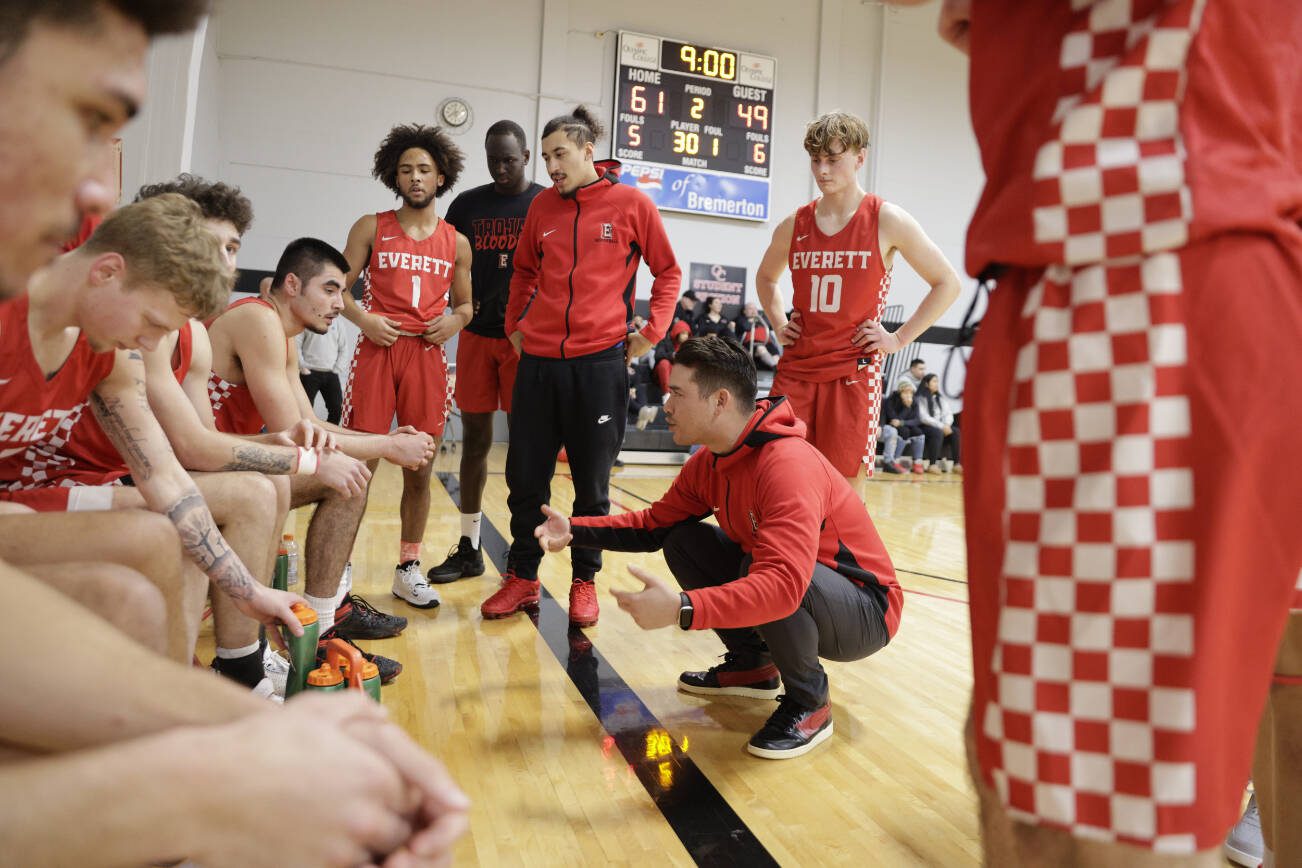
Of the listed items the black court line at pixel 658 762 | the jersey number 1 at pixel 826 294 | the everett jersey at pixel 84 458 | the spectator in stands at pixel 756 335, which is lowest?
the black court line at pixel 658 762

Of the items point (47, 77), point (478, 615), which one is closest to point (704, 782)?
point (478, 615)

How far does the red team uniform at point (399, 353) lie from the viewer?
3.96 meters

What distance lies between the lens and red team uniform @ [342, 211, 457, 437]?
13.0 feet

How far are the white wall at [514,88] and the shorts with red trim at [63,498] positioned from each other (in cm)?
712

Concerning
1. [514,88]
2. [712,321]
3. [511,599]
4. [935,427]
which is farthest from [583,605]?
[514,88]

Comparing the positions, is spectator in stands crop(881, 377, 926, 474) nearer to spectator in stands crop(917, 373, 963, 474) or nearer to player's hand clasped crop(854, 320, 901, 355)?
spectator in stands crop(917, 373, 963, 474)

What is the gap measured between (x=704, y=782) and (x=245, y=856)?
171cm

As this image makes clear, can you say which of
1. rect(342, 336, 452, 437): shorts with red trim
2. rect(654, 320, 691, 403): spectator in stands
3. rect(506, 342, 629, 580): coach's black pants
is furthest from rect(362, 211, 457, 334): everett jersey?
rect(654, 320, 691, 403): spectator in stands

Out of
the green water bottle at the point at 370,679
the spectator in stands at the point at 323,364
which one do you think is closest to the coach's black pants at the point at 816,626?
the green water bottle at the point at 370,679

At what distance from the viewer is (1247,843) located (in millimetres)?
1893

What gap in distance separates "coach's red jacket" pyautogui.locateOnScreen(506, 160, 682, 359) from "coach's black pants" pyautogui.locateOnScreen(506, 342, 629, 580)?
87mm

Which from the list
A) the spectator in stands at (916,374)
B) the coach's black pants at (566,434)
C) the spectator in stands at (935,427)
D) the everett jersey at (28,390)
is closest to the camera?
the everett jersey at (28,390)

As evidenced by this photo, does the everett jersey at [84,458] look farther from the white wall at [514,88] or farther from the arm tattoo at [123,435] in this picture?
the white wall at [514,88]

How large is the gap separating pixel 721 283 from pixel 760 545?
31.9 feet
